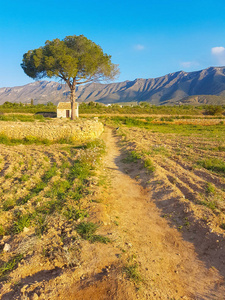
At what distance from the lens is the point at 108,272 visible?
3.34 m

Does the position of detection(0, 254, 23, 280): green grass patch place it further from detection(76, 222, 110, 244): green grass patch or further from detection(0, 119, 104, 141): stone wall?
detection(0, 119, 104, 141): stone wall

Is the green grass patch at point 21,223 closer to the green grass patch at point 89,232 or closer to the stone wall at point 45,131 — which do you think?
the green grass patch at point 89,232

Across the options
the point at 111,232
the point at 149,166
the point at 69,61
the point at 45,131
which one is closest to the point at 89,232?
the point at 111,232

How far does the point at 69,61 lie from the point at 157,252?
26.3 meters

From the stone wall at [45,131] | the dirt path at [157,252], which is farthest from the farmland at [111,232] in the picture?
the stone wall at [45,131]

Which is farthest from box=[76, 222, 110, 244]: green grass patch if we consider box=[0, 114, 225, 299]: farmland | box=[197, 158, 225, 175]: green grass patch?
box=[197, 158, 225, 175]: green grass patch

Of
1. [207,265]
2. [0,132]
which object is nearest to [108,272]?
[207,265]

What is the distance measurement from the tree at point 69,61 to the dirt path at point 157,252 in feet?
79.6

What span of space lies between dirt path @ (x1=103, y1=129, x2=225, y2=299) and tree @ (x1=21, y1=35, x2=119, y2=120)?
24.3 meters

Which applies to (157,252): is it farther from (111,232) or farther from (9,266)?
(9,266)

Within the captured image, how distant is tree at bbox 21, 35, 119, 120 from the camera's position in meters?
25.9

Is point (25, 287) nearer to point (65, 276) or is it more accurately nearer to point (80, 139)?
point (65, 276)

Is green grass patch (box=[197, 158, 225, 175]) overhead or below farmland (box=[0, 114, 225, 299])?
overhead

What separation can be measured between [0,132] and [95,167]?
929 centimetres
